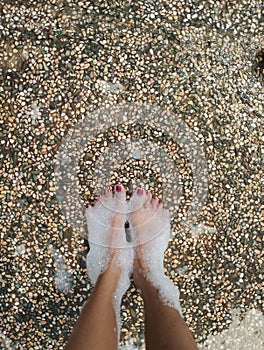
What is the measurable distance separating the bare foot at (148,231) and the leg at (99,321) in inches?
4.1

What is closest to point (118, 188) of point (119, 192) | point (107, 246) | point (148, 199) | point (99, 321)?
point (119, 192)

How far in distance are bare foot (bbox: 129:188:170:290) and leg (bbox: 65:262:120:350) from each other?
0.10m

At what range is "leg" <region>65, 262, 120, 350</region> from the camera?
4.69 ft

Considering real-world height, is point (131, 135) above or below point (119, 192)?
above

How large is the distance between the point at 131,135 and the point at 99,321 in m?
0.68

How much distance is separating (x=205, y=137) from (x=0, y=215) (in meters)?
0.83

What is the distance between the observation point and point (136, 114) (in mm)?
1723

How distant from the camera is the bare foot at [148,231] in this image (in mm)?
1723

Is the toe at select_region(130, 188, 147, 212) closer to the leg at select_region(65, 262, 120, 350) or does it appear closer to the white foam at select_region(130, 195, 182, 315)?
the white foam at select_region(130, 195, 182, 315)

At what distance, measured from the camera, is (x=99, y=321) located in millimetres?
1519

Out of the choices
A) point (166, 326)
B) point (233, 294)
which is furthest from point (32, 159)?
point (233, 294)

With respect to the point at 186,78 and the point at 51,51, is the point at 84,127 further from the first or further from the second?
the point at 186,78

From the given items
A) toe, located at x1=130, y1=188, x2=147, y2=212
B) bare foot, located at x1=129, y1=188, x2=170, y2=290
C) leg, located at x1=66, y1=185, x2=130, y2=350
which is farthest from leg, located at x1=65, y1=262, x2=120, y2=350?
toe, located at x1=130, y1=188, x2=147, y2=212

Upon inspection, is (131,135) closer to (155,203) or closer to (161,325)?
(155,203)
